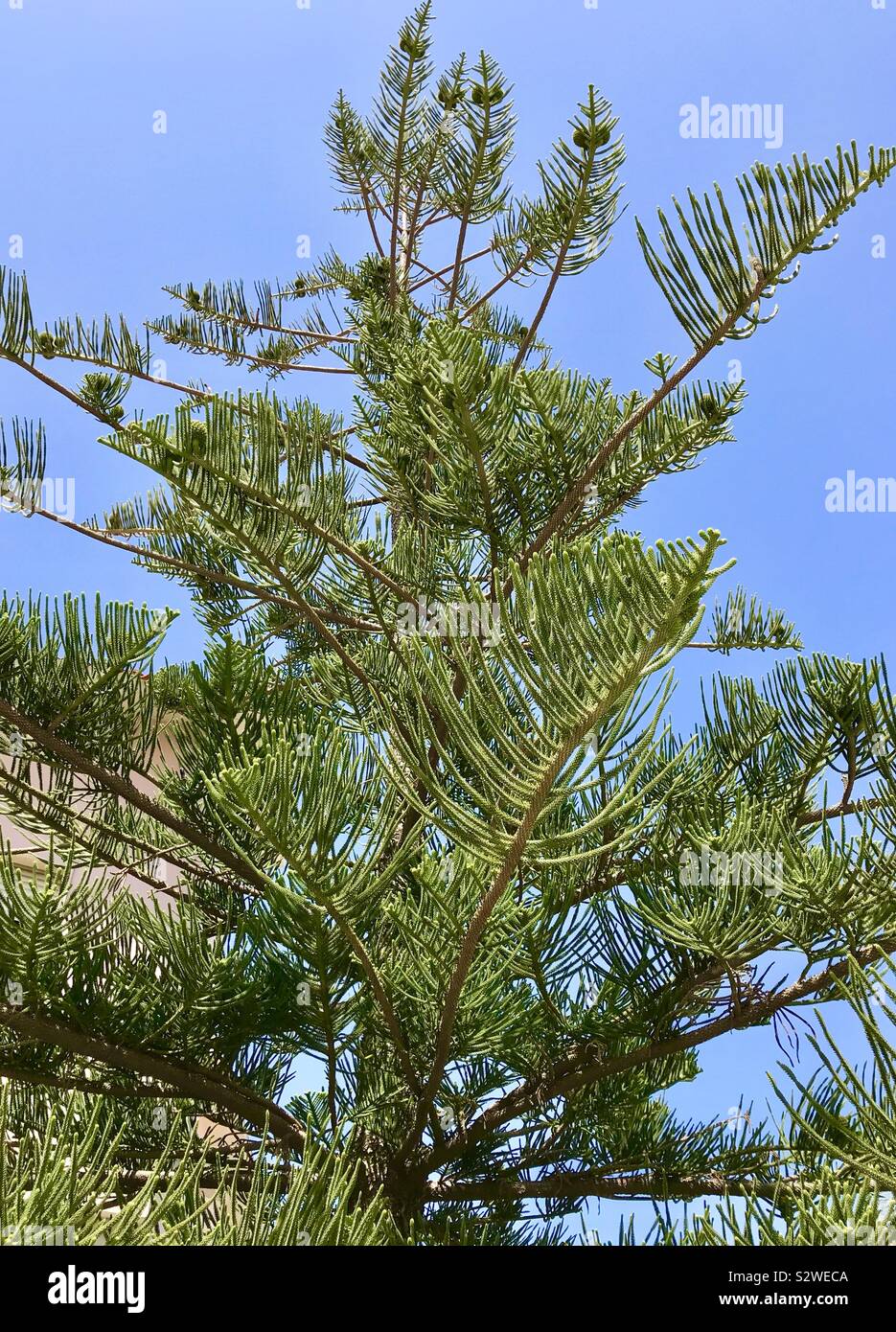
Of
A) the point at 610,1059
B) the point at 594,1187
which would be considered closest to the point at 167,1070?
the point at 610,1059

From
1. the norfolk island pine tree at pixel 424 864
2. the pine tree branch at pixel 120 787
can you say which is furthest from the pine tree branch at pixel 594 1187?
the pine tree branch at pixel 120 787

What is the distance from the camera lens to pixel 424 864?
1.62m

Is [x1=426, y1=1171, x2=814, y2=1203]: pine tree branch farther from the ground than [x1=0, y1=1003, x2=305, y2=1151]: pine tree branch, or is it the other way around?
[x1=0, y1=1003, x2=305, y2=1151]: pine tree branch

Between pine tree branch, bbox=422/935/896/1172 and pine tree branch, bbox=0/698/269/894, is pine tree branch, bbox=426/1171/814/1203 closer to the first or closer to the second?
pine tree branch, bbox=422/935/896/1172

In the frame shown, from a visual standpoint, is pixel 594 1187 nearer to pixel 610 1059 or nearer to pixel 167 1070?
pixel 610 1059

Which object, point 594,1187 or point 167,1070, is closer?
point 167,1070

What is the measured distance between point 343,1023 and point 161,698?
2.72 feet

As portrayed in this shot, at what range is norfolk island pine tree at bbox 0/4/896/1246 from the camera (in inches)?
56.0

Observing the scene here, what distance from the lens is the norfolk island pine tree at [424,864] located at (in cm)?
142

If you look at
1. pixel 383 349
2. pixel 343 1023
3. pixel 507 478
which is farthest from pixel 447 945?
pixel 383 349

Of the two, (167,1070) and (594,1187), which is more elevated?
(167,1070)

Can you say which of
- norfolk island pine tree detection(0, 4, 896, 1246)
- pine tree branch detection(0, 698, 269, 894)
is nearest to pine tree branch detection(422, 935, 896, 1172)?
norfolk island pine tree detection(0, 4, 896, 1246)

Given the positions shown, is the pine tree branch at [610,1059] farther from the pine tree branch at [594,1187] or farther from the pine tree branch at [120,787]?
the pine tree branch at [120,787]

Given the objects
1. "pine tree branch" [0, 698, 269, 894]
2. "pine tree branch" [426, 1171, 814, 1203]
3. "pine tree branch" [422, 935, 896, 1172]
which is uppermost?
"pine tree branch" [0, 698, 269, 894]
